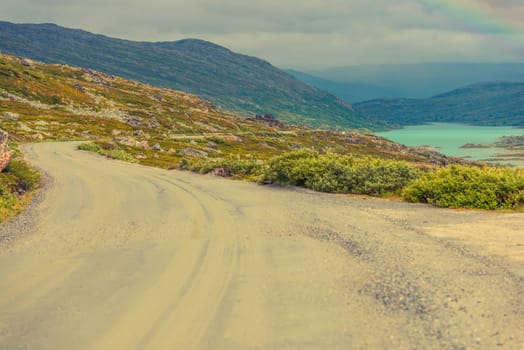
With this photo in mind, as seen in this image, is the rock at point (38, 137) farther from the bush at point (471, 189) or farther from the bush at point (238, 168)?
the bush at point (471, 189)

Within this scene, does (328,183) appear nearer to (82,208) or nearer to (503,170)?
(503,170)

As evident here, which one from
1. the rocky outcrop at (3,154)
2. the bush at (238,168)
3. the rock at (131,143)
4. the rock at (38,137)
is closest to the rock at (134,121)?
the rock at (131,143)

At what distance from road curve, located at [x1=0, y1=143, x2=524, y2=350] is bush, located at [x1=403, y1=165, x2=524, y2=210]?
119 centimetres

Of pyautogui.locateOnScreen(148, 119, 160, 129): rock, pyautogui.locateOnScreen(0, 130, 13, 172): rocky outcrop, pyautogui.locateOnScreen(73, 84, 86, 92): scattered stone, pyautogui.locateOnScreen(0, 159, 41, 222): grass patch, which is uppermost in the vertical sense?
pyautogui.locateOnScreen(73, 84, 86, 92): scattered stone

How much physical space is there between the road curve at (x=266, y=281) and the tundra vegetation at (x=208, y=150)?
7.58ft

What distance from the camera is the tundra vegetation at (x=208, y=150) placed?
16625 millimetres

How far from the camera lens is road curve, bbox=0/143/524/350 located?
21.0 ft

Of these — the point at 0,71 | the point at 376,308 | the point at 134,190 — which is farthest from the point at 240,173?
the point at 0,71

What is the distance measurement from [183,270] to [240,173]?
785 inches

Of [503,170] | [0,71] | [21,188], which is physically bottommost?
[21,188]

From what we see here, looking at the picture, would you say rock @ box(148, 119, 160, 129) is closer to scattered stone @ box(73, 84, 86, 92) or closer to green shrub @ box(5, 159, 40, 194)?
scattered stone @ box(73, 84, 86, 92)

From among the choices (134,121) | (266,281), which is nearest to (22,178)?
(266,281)

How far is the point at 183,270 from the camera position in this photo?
9.43 m

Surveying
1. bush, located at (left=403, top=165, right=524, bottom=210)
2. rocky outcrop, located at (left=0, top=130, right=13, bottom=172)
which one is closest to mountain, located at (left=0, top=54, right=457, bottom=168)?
rocky outcrop, located at (left=0, top=130, right=13, bottom=172)
